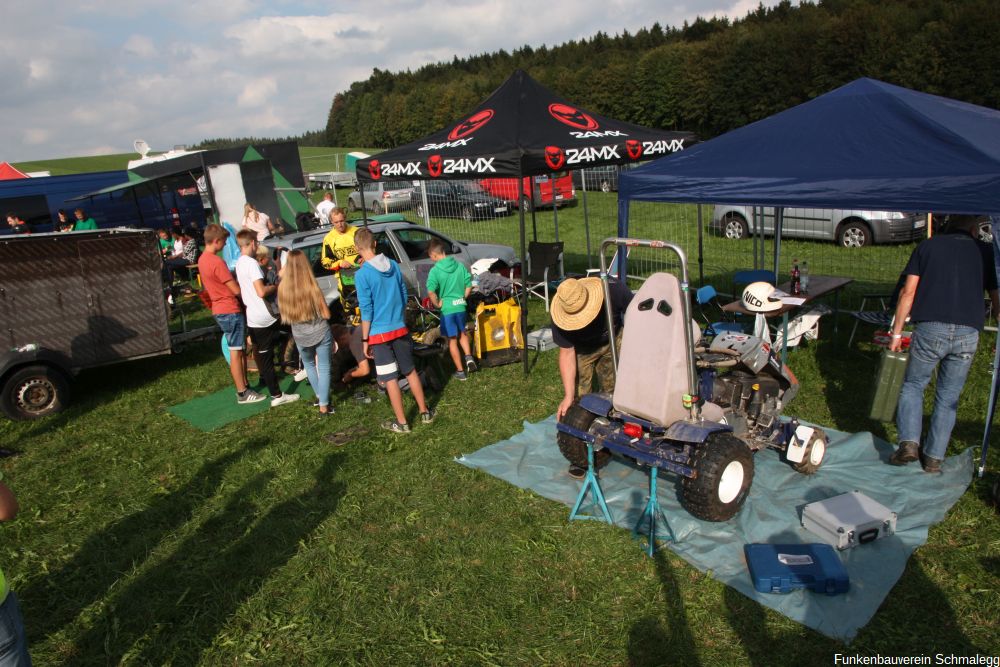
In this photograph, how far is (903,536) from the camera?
4.05 metres

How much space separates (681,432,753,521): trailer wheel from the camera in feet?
13.3

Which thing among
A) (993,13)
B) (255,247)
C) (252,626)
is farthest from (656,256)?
(993,13)

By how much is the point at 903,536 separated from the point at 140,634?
467 centimetres

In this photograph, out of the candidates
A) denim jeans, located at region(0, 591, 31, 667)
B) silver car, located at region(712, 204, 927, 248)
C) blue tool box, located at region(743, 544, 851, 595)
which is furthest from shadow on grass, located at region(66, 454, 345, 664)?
silver car, located at region(712, 204, 927, 248)

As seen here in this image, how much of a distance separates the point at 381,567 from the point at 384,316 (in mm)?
2353

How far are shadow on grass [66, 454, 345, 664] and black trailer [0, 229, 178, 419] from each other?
3.52 m

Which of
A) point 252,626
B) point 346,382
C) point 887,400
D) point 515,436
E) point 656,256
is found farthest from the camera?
point 656,256

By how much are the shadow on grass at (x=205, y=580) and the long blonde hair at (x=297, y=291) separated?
64.5 inches

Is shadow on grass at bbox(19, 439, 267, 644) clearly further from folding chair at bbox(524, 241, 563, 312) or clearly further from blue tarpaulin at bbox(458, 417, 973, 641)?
folding chair at bbox(524, 241, 563, 312)

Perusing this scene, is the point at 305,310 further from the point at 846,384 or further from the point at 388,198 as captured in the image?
the point at 388,198

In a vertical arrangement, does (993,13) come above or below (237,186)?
above

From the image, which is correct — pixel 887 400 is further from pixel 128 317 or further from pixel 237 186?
pixel 237 186

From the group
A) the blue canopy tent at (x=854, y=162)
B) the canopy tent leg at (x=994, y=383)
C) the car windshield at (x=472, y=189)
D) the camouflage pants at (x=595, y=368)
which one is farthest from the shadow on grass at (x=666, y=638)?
the car windshield at (x=472, y=189)

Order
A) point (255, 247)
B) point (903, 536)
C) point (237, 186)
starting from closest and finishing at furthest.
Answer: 1. point (903, 536)
2. point (255, 247)
3. point (237, 186)
